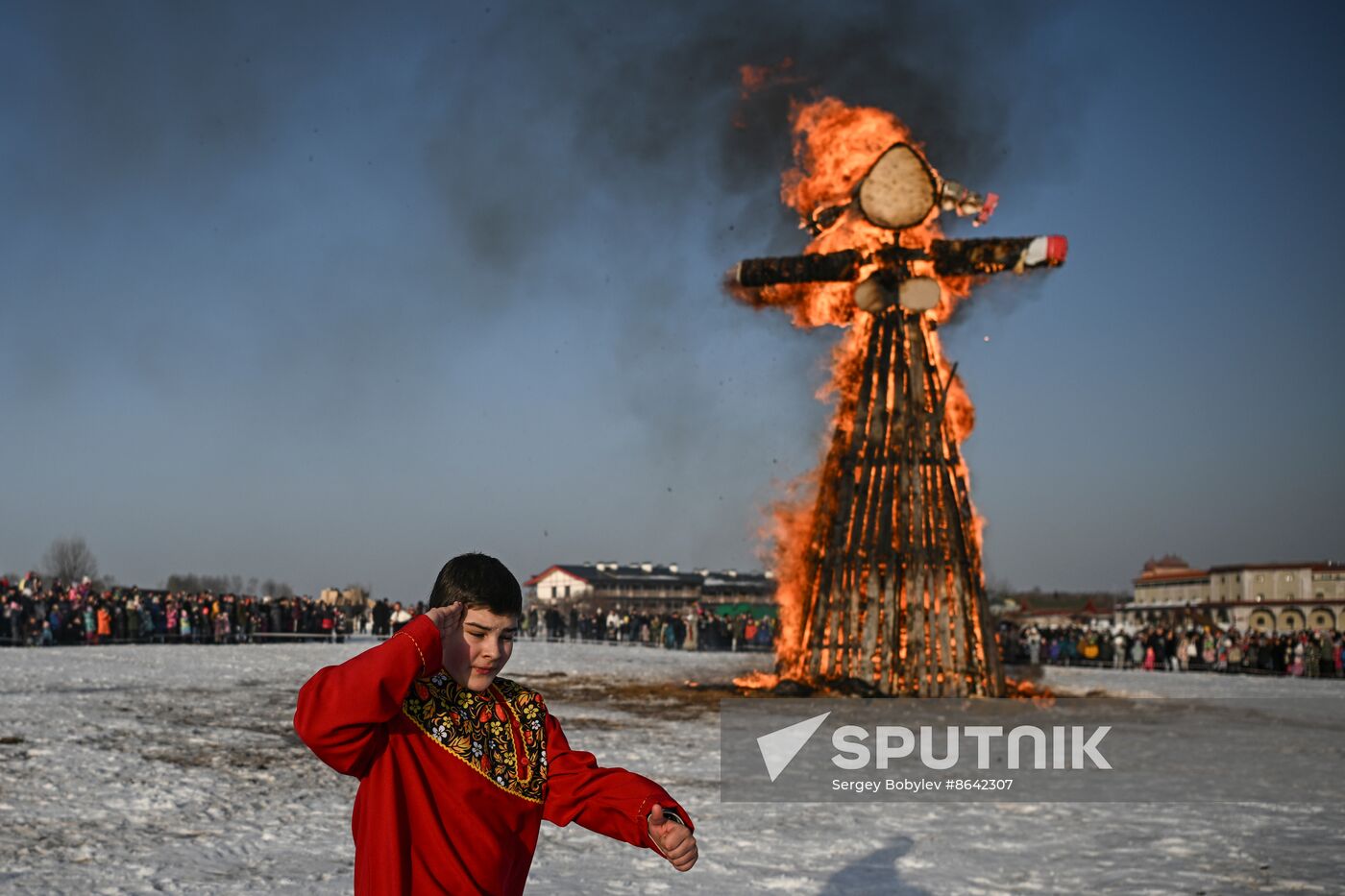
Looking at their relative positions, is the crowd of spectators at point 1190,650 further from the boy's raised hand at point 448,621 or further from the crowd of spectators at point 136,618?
the boy's raised hand at point 448,621

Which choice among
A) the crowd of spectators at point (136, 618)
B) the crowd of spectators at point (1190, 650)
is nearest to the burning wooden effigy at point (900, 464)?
the crowd of spectators at point (1190, 650)

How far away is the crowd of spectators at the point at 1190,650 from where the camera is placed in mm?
33156

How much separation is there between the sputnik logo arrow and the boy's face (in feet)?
28.6

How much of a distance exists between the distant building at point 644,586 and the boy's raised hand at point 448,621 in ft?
331

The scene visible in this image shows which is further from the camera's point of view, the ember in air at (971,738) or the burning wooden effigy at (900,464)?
the burning wooden effigy at (900,464)

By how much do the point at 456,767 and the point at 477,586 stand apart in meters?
0.54

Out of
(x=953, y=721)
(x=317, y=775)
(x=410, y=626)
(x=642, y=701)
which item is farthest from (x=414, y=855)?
(x=642, y=701)

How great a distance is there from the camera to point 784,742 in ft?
45.6

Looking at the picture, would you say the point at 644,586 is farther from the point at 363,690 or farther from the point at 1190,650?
the point at 363,690

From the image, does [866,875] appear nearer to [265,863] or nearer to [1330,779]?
[265,863]

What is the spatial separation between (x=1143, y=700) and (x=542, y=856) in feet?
56.4

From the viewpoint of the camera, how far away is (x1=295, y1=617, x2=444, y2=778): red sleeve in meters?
2.83

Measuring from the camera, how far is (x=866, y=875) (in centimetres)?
763


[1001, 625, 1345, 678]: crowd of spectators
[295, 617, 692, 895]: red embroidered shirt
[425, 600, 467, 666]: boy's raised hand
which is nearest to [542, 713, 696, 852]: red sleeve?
[295, 617, 692, 895]: red embroidered shirt
